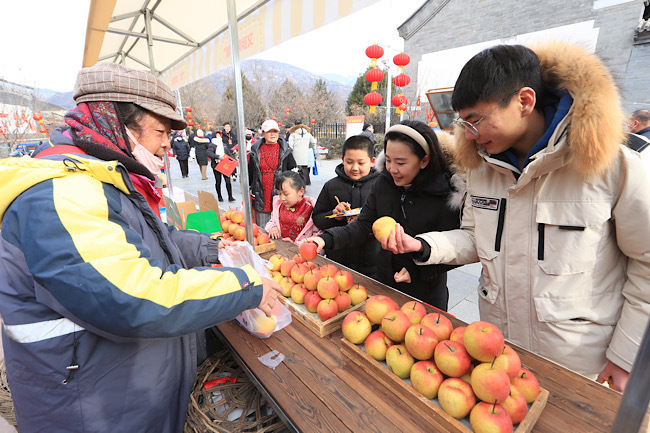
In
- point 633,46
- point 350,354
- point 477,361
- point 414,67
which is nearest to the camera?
point 477,361

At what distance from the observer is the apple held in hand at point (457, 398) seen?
2.94 feet

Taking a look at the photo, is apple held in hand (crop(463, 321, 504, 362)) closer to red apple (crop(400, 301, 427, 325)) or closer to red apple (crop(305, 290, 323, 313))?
red apple (crop(400, 301, 427, 325))

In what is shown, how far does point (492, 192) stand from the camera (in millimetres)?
1428

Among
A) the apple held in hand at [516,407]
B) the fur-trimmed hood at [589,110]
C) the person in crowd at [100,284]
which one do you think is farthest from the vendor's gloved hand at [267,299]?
the fur-trimmed hood at [589,110]

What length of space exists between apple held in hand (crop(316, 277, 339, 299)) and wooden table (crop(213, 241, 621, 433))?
0.21 meters

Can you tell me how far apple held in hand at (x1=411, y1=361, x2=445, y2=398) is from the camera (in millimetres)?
972

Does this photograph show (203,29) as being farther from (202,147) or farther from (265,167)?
(202,147)

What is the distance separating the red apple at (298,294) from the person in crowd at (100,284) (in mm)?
331

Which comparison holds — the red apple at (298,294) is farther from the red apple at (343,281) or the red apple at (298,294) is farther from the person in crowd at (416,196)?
the person in crowd at (416,196)

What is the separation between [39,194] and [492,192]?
5.68 feet

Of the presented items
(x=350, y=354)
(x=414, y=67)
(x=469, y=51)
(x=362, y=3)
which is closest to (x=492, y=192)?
(x=350, y=354)

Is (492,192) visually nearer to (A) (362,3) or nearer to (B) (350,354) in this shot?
(B) (350,354)

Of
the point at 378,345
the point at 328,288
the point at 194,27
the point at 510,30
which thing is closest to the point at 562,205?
the point at 378,345

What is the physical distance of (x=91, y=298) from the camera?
843mm
